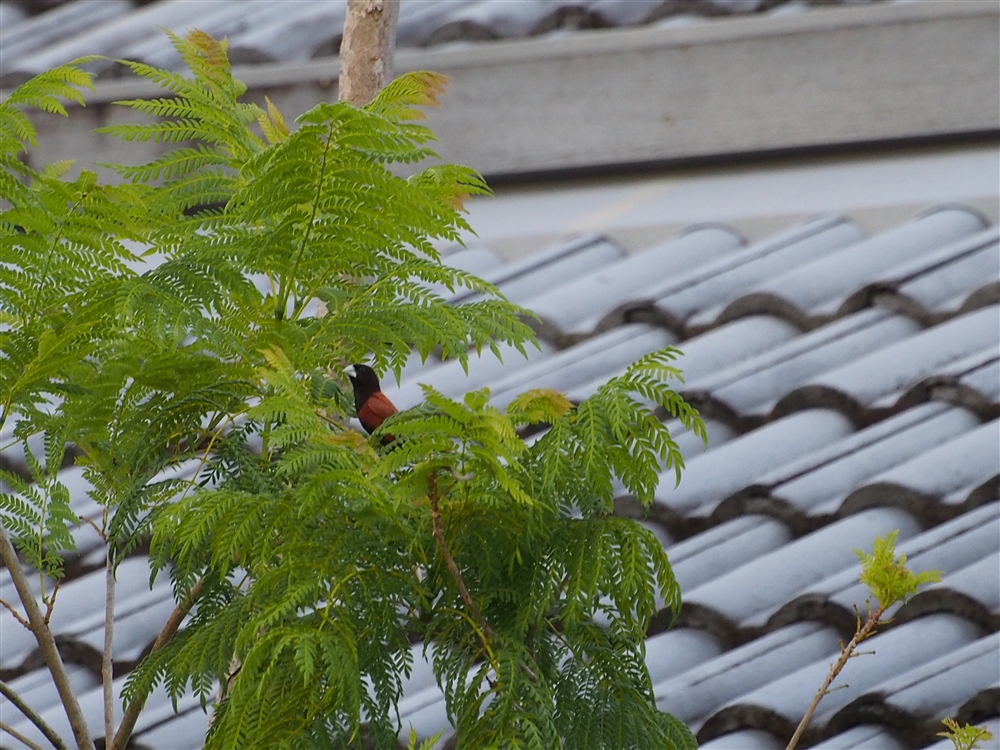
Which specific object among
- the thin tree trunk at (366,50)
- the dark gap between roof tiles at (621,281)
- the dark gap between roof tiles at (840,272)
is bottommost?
the dark gap between roof tiles at (840,272)

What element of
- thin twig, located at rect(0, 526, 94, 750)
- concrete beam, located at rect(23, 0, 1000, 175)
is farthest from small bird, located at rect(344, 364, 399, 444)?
concrete beam, located at rect(23, 0, 1000, 175)

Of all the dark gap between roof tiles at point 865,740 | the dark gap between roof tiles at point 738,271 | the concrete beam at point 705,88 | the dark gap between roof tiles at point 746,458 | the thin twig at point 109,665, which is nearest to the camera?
the thin twig at point 109,665

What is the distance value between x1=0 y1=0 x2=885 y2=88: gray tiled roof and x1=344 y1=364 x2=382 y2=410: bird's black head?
279cm

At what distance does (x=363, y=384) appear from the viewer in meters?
2.32

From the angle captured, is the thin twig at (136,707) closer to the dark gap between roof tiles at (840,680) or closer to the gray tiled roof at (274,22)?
the dark gap between roof tiles at (840,680)

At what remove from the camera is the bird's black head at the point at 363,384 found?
2295mm

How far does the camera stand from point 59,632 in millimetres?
3252

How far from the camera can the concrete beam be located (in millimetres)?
4406

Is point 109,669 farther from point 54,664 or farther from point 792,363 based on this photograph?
point 792,363

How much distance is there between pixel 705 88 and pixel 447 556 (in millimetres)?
3194

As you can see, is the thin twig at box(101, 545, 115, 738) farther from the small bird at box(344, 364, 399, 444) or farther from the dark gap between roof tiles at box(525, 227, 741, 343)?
the dark gap between roof tiles at box(525, 227, 741, 343)

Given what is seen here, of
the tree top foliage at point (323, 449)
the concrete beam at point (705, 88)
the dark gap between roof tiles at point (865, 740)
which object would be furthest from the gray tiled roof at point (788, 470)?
the tree top foliage at point (323, 449)

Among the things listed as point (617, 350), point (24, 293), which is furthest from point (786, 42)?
point (24, 293)

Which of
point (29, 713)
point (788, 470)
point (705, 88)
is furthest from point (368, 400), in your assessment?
point (705, 88)
